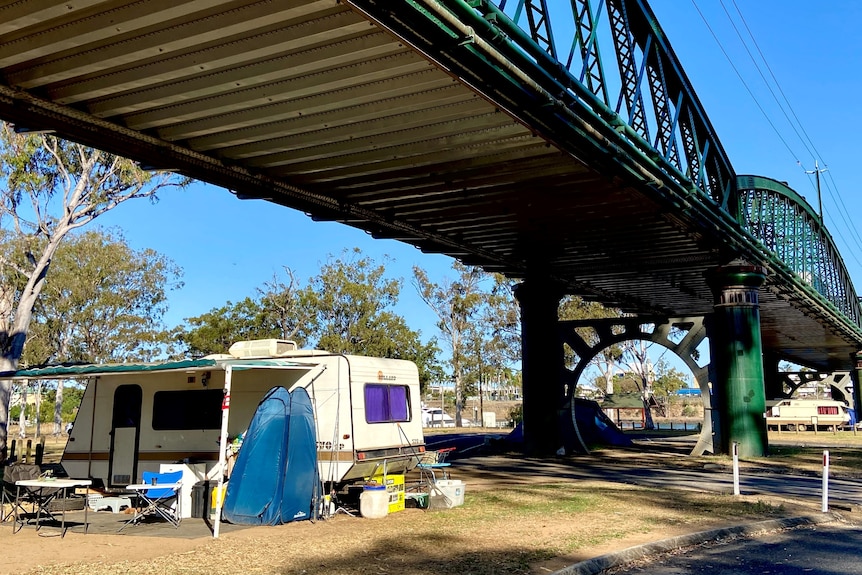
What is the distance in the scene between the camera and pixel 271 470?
1077 centimetres

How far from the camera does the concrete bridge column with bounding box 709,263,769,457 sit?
2092 cm

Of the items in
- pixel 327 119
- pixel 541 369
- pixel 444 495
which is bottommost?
pixel 444 495

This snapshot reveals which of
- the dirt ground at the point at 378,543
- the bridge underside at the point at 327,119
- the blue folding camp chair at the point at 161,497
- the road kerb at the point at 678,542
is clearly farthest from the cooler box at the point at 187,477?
the road kerb at the point at 678,542

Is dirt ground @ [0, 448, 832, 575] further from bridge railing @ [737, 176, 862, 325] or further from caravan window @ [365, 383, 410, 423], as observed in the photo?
bridge railing @ [737, 176, 862, 325]

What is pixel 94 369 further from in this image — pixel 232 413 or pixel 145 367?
pixel 232 413

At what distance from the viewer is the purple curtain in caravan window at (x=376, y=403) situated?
12.5 metres

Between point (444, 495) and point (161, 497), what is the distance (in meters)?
4.37

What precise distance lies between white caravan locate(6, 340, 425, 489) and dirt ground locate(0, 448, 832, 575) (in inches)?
51.0

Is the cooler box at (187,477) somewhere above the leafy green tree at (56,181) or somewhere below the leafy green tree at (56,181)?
below

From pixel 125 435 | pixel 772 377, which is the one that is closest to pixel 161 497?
pixel 125 435

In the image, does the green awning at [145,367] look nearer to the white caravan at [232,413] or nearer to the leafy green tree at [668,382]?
the white caravan at [232,413]

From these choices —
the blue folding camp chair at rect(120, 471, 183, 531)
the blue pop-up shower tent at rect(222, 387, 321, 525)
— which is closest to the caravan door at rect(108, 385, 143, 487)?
the blue folding camp chair at rect(120, 471, 183, 531)

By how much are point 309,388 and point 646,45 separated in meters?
9.93

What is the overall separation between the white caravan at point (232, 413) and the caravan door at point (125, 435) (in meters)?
0.02
